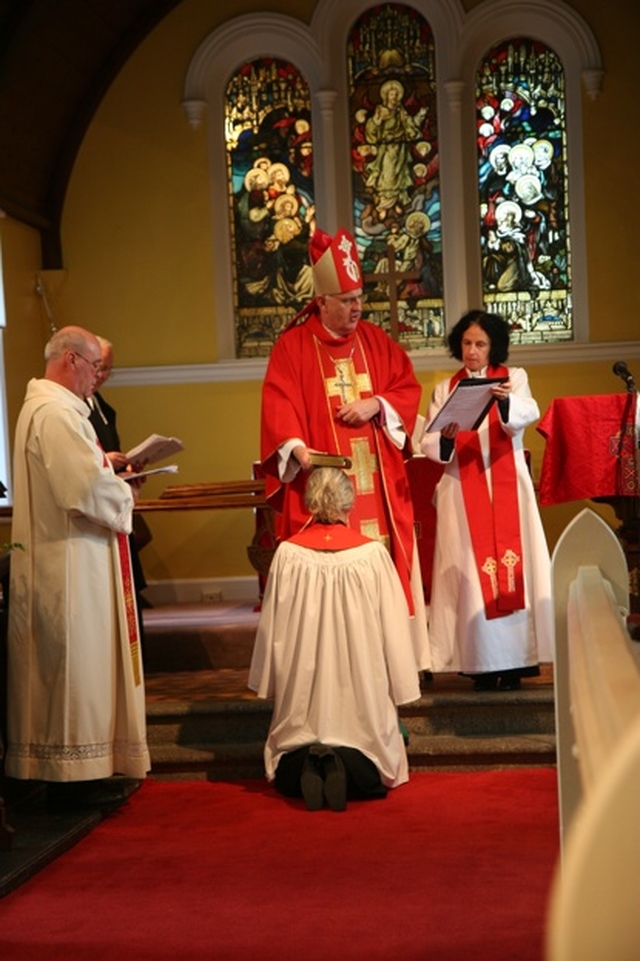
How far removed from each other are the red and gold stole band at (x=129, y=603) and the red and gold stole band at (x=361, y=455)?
109 centimetres

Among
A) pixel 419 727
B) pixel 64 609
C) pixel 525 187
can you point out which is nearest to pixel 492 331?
pixel 419 727

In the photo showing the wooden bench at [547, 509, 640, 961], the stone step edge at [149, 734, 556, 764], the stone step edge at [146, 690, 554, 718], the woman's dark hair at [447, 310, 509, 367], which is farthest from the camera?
the woman's dark hair at [447, 310, 509, 367]

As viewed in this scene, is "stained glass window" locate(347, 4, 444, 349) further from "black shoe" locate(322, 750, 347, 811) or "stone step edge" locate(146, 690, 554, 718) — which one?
"black shoe" locate(322, 750, 347, 811)

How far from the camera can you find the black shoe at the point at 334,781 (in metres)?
5.49

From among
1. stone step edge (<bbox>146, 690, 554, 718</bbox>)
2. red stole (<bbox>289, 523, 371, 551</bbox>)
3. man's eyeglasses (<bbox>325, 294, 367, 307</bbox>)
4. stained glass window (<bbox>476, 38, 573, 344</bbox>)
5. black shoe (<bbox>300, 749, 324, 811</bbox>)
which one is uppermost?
stained glass window (<bbox>476, 38, 573, 344</bbox>)

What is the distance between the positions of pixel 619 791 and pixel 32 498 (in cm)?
484

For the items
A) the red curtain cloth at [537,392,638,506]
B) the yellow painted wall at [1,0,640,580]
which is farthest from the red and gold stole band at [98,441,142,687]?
the yellow painted wall at [1,0,640,580]

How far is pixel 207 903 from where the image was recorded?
173 inches

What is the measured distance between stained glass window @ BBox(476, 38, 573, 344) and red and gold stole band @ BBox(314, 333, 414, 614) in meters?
4.28

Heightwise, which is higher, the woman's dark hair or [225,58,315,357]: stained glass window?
[225,58,315,357]: stained glass window

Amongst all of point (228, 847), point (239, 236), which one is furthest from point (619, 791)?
point (239, 236)

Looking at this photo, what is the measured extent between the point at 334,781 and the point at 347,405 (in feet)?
5.49

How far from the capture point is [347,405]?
20.5 ft

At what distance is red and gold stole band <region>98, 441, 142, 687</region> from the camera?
225 inches
